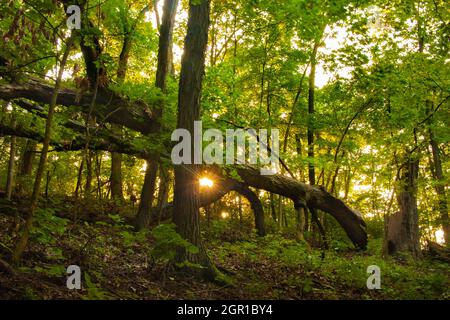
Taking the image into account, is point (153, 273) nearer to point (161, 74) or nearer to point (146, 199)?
point (146, 199)

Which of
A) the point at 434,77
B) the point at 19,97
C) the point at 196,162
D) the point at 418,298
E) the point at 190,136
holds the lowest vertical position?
the point at 418,298

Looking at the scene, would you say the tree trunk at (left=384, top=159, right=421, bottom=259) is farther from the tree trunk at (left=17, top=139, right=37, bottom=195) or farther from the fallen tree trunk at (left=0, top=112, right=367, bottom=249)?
the tree trunk at (left=17, top=139, right=37, bottom=195)

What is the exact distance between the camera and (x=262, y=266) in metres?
8.17

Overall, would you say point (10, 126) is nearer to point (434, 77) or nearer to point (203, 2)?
point (203, 2)

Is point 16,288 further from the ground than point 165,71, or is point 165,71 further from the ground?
point 165,71

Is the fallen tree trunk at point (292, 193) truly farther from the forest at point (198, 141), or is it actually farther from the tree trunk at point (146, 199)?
the tree trunk at point (146, 199)

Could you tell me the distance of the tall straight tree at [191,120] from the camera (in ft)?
21.3

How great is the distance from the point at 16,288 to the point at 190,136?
3.56 m

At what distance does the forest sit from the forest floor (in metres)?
0.04

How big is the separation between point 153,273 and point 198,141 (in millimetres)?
2429

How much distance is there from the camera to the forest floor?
4707mm
